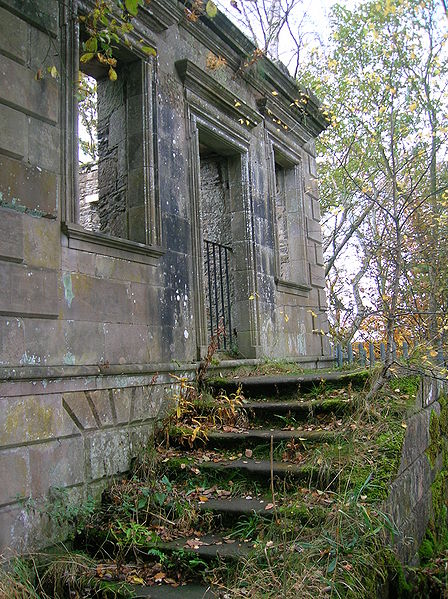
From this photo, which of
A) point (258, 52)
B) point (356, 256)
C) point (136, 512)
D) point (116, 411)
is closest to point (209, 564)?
point (136, 512)

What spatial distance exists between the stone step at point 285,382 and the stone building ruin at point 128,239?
47 cm

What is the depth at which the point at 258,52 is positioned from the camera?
285 inches

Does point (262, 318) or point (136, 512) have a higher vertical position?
point (262, 318)

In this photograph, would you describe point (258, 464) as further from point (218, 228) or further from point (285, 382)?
point (218, 228)

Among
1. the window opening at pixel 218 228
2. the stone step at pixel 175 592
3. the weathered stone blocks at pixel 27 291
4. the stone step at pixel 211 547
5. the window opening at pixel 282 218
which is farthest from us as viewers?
the window opening at pixel 282 218

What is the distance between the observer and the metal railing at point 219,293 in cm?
745

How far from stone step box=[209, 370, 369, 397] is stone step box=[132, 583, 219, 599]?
2.40 m

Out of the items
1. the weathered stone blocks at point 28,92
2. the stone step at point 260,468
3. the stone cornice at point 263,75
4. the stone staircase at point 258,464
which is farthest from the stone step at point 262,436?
the stone cornice at point 263,75

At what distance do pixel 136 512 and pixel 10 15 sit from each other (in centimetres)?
374

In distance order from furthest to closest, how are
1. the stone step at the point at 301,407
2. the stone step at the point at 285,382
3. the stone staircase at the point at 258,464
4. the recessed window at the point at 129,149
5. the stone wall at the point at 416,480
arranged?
the recessed window at the point at 129,149, the stone step at the point at 285,382, the stone step at the point at 301,407, the stone wall at the point at 416,480, the stone staircase at the point at 258,464

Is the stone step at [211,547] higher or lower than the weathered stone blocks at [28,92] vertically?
lower

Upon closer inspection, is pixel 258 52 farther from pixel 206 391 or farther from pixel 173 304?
pixel 206 391

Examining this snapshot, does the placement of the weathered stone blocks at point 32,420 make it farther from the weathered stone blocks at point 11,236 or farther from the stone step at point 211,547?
the stone step at point 211,547

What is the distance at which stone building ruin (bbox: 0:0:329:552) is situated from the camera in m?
3.90
